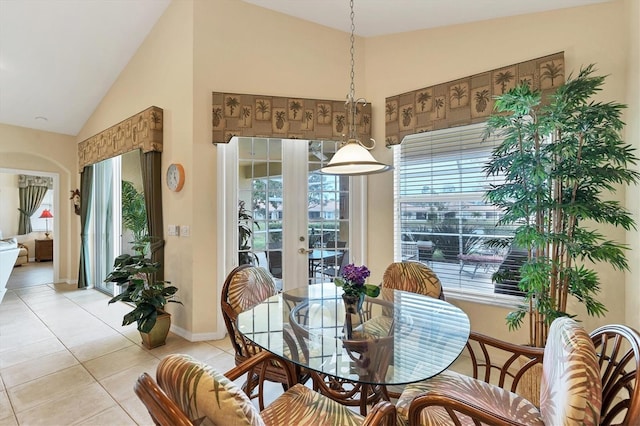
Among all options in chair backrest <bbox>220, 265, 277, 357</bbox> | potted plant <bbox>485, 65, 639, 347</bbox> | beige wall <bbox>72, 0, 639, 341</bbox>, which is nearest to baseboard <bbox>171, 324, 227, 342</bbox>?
beige wall <bbox>72, 0, 639, 341</bbox>

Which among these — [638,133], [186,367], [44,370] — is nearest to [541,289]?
[638,133]

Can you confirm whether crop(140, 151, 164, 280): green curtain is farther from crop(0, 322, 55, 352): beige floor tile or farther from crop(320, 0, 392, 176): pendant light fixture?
crop(320, 0, 392, 176): pendant light fixture

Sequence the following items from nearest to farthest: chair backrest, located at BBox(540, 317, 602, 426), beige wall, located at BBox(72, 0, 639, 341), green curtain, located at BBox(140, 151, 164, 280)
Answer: chair backrest, located at BBox(540, 317, 602, 426), beige wall, located at BBox(72, 0, 639, 341), green curtain, located at BBox(140, 151, 164, 280)

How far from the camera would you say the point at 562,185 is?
1.98 meters

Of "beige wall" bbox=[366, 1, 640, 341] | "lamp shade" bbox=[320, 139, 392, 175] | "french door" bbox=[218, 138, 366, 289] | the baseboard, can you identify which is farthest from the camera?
"french door" bbox=[218, 138, 366, 289]

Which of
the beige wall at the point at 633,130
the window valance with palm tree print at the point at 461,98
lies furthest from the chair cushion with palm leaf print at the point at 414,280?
the window valance with palm tree print at the point at 461,98

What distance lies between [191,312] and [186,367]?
2658mm

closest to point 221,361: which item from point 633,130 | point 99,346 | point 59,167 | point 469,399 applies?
point 99,346

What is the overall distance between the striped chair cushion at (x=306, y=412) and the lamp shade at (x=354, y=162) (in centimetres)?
127

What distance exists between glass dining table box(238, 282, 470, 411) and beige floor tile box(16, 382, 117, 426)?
1288 mm

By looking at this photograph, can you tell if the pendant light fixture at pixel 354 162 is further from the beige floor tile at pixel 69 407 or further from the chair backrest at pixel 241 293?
the beige floor tile at pixel 69 407

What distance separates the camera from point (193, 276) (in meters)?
3.12

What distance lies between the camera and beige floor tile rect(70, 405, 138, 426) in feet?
6.19

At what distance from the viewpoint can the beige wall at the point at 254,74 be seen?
2.85 metres
